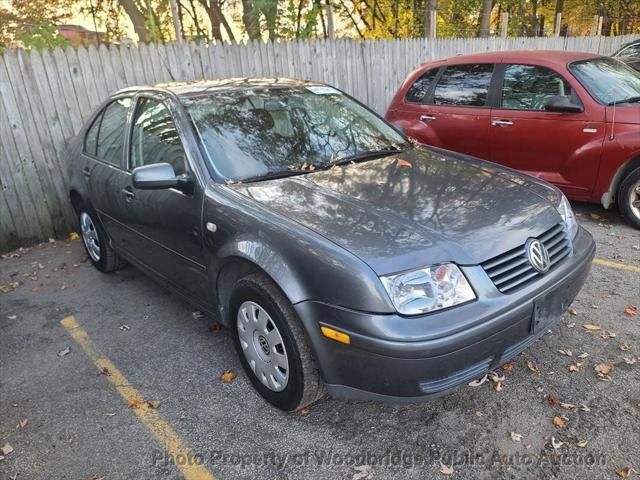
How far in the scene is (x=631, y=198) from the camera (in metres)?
4.91

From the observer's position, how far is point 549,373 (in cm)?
291

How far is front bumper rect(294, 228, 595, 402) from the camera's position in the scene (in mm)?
2123

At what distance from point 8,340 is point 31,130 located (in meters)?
2.79

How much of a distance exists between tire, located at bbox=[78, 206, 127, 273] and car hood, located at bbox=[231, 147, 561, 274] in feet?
7.35

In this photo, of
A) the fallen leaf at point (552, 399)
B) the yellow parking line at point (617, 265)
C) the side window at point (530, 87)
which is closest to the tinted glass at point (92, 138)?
the fallen leaf at point (552, 399)

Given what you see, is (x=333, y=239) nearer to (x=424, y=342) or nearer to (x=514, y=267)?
(x=424, y=342)

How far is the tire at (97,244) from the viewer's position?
4523mm

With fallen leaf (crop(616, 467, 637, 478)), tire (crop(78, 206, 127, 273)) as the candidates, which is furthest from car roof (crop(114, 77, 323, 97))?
fallen leaf (crop(616, 467, 637, 478))

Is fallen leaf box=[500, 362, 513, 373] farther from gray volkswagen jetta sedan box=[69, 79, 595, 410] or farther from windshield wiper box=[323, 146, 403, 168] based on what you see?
windshield wiper box=[323, 146, 403, 168]

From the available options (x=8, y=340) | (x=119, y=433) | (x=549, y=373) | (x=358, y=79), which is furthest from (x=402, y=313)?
(x=358, y=79)

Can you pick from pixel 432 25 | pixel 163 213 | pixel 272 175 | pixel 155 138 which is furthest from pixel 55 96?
pixel 432 25

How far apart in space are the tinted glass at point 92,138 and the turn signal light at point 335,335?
10.3 ft

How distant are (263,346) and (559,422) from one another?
5.14 feet

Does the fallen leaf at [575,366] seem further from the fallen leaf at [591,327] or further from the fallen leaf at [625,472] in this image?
the fallen leaf at [625,472]
